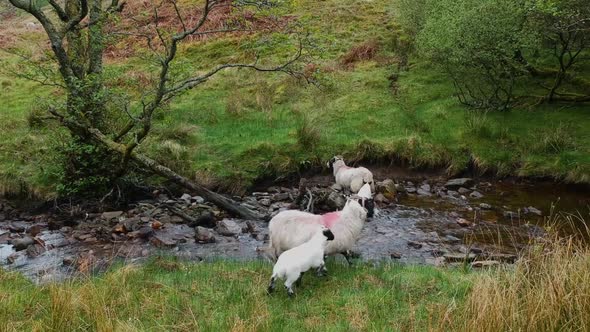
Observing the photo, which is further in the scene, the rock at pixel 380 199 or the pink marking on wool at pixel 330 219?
the rock at pixel 380 199

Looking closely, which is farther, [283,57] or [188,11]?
[188,11]

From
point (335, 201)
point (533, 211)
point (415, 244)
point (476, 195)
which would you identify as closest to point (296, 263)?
point (415, 244)

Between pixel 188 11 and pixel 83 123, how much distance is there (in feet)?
77.9

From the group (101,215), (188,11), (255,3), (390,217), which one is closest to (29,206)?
(101,215)

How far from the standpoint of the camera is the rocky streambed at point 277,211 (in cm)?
1145

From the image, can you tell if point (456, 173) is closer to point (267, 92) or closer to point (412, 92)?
point (412, 92)

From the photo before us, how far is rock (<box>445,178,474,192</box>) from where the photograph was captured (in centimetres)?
1664

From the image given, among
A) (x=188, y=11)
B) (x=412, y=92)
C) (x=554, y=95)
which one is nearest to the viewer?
(x=554, y=95)

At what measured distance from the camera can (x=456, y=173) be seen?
17.4 m

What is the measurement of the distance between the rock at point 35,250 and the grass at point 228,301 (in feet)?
8.19

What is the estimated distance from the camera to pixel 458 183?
16.7 meters

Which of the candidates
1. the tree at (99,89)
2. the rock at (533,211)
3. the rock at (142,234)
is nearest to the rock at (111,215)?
the tree at (99,89)

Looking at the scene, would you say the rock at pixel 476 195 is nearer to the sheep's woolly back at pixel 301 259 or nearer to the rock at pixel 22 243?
the sheep's woolly back at pixel 301 259

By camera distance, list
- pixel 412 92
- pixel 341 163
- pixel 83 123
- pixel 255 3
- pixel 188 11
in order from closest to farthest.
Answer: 1. pixel 255 3
2. pixel 83 123
3. pixel 341 163
4. pixel 412 92
5. pixel 188 11
